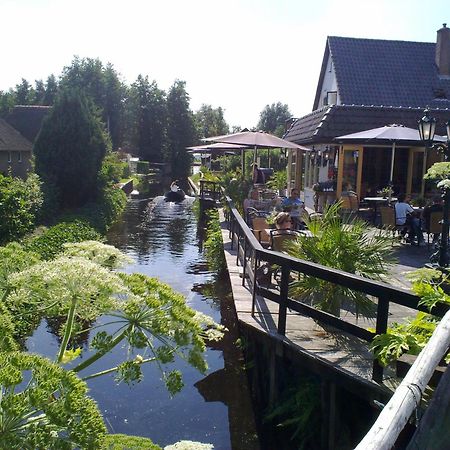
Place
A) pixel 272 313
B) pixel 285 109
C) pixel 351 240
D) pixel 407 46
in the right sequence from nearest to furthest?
pixel 351 240, pixel 272 313, pixel 407 46, pixel 285 109

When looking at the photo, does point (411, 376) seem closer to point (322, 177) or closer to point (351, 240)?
point (351, 240)

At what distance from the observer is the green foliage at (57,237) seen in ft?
44.1

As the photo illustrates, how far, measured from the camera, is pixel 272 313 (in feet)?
24.4

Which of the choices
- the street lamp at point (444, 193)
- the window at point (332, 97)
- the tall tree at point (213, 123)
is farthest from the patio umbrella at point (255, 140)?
the tall tree at point (213, 123)

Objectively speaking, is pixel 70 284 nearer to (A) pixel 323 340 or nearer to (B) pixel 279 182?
(A) pixel 323 340

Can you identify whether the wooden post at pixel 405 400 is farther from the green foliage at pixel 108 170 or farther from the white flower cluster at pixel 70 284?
the green foliage at pixel 108 170

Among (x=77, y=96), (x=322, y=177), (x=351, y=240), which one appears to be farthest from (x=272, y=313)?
(x=77, y=96)

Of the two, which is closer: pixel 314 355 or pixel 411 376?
pixel 411 376

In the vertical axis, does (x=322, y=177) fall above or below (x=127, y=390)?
above

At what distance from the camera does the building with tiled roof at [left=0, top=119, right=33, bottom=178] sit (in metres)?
37.5

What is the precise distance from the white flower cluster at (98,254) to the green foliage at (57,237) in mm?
8353

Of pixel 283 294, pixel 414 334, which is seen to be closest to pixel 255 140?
pixel 283 294

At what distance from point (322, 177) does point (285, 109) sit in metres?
76.4

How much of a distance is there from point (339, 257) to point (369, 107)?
44.6 ft
